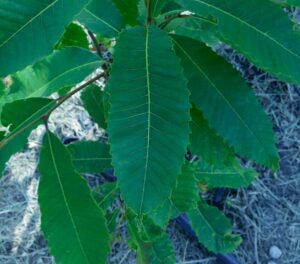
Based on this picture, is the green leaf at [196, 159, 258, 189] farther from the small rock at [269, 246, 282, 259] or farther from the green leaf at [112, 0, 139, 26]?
the green leaf at [112, 0, 139, 26]

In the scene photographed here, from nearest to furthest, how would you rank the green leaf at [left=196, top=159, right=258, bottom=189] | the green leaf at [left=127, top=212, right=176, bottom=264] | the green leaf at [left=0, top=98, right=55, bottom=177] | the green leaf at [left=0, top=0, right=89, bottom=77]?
the green leaf at [left=0, top=0, right=89, bottom=77] → the green leaf at [left=0, top=98, right=55, bottom=177] → the green leaf at [left=127, top=212, right=176, bottom=264] → the green leaf at [left=196, top=159, right=258, bottom=189]

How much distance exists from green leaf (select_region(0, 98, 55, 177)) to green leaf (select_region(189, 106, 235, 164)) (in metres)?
0.34

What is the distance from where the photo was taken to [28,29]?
2.61 feet

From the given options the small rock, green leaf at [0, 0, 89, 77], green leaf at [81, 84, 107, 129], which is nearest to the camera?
green leaf at [0, 0, 89, 77]

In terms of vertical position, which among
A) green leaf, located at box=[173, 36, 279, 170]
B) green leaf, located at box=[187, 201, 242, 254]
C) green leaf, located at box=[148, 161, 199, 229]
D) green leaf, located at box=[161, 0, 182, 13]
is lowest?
green leaf, located at box=[187, 201, 242, 254]

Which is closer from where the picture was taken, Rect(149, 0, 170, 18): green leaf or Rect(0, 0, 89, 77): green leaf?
Rect(0, 0, 89, 77): green leaf

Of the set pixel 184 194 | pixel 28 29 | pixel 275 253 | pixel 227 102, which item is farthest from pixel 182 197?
pixel 275 253

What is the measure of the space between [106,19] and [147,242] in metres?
0.70

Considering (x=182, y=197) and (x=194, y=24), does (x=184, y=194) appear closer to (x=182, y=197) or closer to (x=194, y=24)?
(x=182, y=197)

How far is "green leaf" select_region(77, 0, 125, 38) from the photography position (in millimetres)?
1138

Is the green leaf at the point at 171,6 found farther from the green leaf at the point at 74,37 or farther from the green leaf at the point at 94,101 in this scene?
the green leaf at the point at 94,101

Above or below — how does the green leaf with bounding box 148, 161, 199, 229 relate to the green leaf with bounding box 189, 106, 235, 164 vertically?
below

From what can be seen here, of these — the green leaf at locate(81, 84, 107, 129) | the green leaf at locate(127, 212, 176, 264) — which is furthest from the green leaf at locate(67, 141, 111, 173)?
the green leaf at locate(127, 212, 176, 264)

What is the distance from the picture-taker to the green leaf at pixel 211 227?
1818 millimetres
